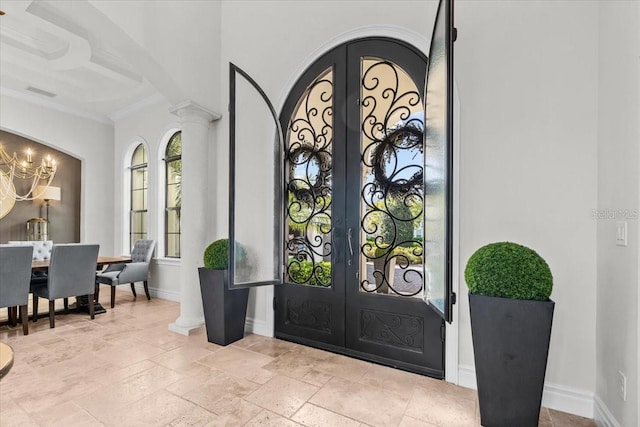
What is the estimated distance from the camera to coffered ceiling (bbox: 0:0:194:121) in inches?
112

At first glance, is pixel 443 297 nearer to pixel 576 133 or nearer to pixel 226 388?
pixel 576 133

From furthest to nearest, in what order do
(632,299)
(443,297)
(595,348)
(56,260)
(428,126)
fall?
1. (56,260)
2. (428,126)
3. (595,348)
4. (443,297)
5. (632,299)

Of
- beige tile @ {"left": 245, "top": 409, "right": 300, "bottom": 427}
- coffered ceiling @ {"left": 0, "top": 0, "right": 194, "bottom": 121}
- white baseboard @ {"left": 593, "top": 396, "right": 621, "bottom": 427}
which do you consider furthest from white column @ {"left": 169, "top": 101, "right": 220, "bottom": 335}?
white baseboard @ {"left": 593, "top": 396, "right": 621, "bottom": 427}

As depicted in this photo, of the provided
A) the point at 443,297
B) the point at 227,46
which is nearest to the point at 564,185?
the point at 443,297

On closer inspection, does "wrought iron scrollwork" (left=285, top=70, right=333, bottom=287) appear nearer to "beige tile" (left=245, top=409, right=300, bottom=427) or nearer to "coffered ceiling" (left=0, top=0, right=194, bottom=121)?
"beige tile" (left=245, top=409, right=300, bottom=427)

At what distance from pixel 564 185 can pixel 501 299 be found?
933 mm

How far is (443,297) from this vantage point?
5.50ft

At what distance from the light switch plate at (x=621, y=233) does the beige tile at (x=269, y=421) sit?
2072 mm

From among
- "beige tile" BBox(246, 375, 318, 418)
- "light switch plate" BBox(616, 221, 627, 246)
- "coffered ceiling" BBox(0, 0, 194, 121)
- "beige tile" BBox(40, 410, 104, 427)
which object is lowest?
"beige tile" BBox(246, 375, 318, 418)

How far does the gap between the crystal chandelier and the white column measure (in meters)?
3.56

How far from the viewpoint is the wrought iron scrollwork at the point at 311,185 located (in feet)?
9.74

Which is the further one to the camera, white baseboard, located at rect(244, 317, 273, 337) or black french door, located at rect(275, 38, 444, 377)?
white baseboard, located at rect(244, 317, 273, 337)

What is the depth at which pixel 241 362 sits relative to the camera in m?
2.66

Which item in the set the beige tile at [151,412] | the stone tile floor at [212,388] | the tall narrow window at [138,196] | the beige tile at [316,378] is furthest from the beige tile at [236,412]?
the tall narrow window at [138,196]
